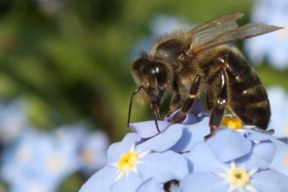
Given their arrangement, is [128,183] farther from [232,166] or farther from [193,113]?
[193,113]

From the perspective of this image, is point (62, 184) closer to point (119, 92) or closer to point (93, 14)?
point (119, 92)

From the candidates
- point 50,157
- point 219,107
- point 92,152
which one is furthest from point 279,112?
point 219,107

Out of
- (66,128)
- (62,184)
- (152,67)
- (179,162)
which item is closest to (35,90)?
(66,128)

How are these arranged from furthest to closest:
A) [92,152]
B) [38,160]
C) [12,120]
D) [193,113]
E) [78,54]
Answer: [12,120] < [78,54] < [38,160] < [92,152] < [193,113]

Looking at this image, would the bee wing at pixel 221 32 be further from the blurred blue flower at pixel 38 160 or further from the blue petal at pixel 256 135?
the blurred blue flower at pixel 38 160

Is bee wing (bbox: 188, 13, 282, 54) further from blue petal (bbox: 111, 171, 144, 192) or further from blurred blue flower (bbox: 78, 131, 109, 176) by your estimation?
blurred blue flower (bbox: 78, 131, 109, 176)

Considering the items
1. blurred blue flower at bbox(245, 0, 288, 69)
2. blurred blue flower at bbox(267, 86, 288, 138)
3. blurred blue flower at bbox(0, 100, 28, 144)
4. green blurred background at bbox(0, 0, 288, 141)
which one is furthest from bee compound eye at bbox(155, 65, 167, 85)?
blurred blue flower at bbox(0, 100, 28, 144)
